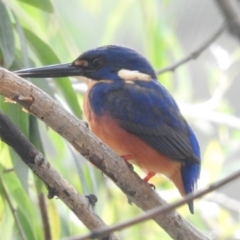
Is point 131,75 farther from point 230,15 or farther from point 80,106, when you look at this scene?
point 230,15

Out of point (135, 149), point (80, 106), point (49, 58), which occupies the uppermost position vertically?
point (49, 58)

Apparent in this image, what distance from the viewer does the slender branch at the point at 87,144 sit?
107cm

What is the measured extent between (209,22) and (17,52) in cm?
54

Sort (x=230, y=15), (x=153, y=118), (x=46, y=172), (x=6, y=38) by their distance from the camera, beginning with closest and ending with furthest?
(x=230, y=15) → (x=46, y=172) → (x=6, y=38) → (x=153, y=118)

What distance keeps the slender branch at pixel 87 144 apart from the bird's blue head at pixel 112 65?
42cm

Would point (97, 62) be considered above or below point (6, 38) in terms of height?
below

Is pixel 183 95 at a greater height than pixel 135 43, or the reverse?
pixel 135 43

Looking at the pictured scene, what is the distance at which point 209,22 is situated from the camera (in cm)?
110

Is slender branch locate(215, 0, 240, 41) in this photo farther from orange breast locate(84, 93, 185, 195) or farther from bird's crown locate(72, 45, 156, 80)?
bird's crown locate(72, 45, 156, 80)

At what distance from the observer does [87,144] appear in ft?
3.67

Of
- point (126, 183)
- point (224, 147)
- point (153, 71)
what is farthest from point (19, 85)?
point (224, 147)

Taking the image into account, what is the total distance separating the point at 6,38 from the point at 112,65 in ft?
1.23

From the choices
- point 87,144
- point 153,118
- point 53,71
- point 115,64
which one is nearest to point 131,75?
point 115,64

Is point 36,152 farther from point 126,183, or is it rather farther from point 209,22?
point 209,22
